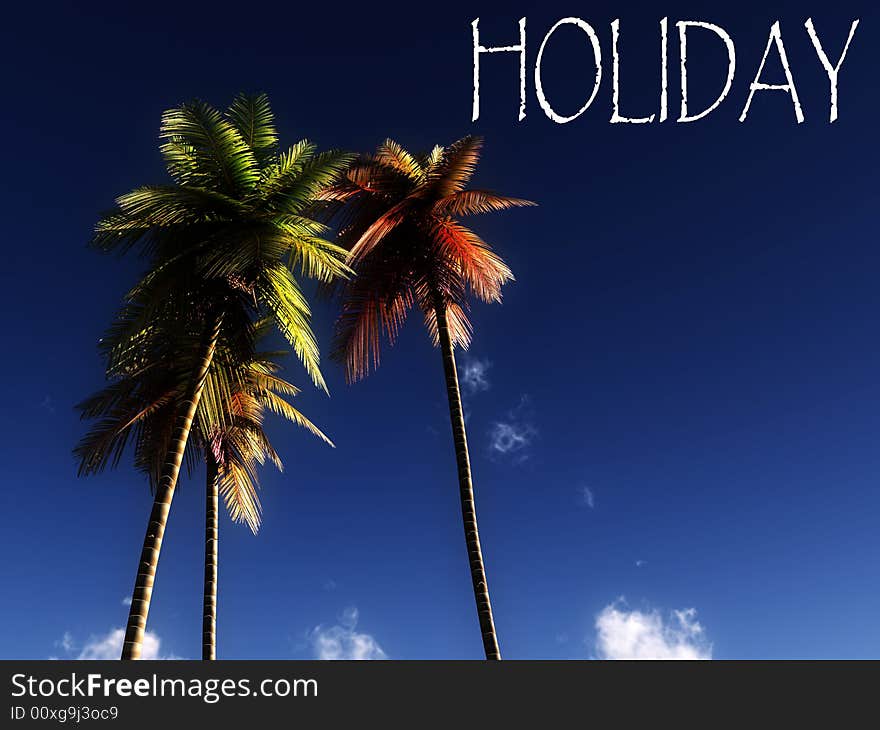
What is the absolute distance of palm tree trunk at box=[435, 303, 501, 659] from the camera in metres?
12.2

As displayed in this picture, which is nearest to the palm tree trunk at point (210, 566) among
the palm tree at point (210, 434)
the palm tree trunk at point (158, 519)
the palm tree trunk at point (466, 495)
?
the palm tree at point (210, 434)

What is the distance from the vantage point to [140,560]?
36.2 ft

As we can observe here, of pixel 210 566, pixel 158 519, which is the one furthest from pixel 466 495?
pixel 210 566

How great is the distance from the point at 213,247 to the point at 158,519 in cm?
525

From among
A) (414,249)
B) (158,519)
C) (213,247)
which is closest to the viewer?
(158,519)

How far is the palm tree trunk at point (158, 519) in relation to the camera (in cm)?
1038

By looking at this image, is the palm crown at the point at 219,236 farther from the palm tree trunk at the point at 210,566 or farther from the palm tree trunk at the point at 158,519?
the palm tree trunk at the point at 210,566

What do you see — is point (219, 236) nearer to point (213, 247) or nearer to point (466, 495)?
point (213, 247)

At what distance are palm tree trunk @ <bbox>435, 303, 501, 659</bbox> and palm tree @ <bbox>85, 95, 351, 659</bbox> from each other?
319 centimetres

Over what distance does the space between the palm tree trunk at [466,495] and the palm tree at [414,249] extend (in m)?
0.04

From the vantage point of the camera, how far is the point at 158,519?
11.4 m
